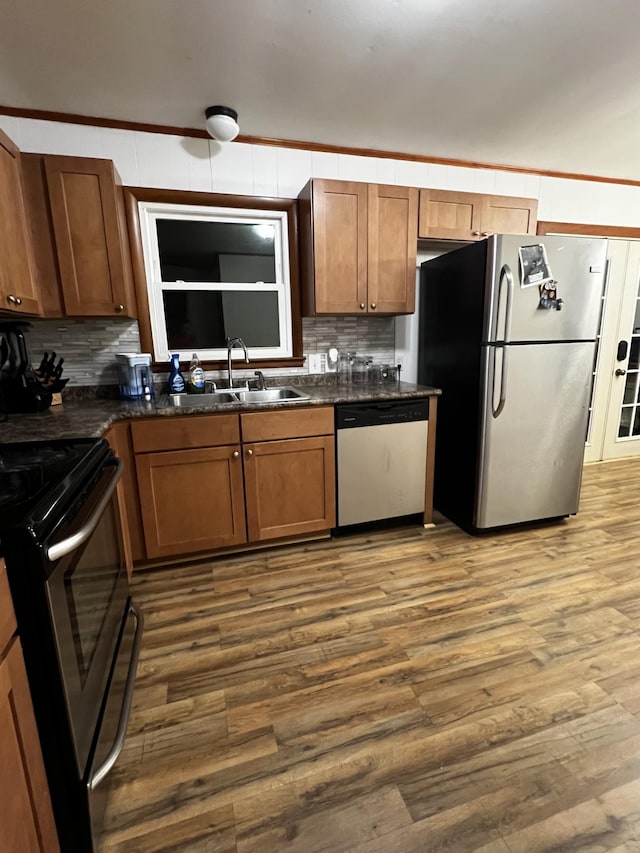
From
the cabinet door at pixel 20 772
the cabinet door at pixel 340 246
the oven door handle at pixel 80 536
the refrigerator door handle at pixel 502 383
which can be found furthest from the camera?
the cabinet door at pixel 340 246

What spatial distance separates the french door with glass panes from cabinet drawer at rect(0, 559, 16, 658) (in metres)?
4.30

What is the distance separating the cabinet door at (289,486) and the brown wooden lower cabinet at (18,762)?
57.2 inches

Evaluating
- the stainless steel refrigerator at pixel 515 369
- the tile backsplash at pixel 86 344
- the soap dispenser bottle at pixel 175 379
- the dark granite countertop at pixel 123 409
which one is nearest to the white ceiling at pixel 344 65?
the stainless steel refrigerator at pixel 515 369

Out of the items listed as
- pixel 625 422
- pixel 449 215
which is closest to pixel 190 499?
pixel 449 215

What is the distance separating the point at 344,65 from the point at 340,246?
813mm

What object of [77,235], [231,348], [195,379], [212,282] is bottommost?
[195,379]

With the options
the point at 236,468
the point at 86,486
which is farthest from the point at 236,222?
the point at 86,486

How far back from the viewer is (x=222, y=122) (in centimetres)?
214

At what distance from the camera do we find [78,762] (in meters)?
0.88

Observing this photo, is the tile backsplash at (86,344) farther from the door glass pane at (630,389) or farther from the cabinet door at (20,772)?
the door glass pane at (630,389)

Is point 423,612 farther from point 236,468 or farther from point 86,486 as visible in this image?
point 86,486

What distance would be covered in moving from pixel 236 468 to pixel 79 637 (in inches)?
49.1

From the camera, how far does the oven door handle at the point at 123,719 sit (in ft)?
3.10

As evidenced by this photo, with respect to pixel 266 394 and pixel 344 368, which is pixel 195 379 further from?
pixel 344 368
